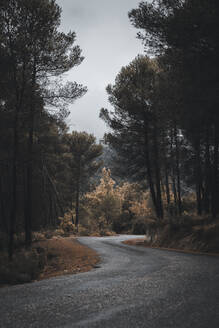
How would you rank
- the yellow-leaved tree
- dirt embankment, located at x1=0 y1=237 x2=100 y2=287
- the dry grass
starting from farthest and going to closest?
the yellow-leaved tree
the dry grass
dirt embankment, located at x1=0 y1=237 x2=100 y2=287

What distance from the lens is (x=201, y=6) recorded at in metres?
9.94

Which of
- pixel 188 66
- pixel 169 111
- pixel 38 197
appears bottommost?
pixel 38 197

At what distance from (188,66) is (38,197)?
47.4ft

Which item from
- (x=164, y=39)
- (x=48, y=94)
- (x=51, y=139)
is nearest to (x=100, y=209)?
(x=51, y=139)

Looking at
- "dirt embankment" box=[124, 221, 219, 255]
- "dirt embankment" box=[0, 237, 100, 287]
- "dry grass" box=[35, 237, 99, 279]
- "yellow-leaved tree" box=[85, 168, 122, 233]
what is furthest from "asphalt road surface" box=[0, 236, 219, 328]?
"yellow-leaved tree" box=[85, 168, 122, 233]

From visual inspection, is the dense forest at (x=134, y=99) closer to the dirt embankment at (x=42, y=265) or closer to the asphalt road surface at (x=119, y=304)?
the dirt embankment at (x=42, y=265)

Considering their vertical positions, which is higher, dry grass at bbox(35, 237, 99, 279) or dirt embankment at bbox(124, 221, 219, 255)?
dirt embankment at bbox(124, 221, 219, 255)

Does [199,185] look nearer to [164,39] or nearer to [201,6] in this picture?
[164,39]

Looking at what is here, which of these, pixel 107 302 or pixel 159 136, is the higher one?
pixel 159 136

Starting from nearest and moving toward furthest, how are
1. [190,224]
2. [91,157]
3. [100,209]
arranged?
[190,224], [91,157], [100,209]

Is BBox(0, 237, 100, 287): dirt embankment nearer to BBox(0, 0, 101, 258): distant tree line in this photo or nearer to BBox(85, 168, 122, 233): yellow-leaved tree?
BBox(0, 0, 101, 258): distant tree line

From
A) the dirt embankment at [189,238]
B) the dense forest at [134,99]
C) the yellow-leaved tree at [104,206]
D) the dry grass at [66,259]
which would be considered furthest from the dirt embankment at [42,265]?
the yellow-leaved tree at [104,206]

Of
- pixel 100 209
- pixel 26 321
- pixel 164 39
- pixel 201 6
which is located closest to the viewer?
pixel 26 321

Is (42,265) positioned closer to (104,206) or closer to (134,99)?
(134,99)
